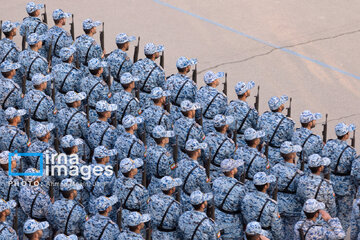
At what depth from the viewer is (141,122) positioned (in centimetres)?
1497

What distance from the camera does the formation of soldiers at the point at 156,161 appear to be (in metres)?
12.7

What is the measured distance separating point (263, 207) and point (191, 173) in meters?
1.35

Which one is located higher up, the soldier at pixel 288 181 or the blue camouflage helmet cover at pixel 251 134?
the blue camouflage helmet cover at pixel 251 134

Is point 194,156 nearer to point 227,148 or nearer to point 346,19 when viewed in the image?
point 227,148

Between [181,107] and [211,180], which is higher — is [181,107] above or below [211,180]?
above

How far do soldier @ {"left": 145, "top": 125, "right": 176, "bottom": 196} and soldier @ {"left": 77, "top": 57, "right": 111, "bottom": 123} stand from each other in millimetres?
2311

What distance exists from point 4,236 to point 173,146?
3.55m

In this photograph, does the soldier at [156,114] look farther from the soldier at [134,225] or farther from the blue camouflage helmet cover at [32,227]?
the blue camouflage helmet cover at [32,227]

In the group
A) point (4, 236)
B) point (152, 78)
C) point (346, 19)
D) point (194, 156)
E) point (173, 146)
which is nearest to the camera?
point (4, 236)

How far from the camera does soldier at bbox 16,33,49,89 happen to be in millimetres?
17031

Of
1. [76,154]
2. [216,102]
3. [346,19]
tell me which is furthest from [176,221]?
[346,19]

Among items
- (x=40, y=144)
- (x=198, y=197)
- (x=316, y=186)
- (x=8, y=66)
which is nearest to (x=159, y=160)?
(x=198, y=197)

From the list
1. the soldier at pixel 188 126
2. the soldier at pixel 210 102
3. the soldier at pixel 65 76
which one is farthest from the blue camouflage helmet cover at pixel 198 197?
the soldier at pixel 65 76

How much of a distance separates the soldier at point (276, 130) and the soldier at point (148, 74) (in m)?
2.53
